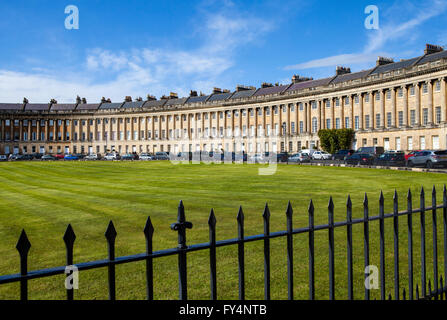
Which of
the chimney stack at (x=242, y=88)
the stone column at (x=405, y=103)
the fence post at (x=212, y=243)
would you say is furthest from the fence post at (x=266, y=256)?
the chimney stack at (x=242, y=88)

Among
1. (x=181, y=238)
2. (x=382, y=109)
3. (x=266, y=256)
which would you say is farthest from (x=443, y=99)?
(x=181, y=238)

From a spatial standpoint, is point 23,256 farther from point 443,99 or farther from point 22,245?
point 443,99

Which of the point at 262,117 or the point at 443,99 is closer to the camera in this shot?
the point at 443,99

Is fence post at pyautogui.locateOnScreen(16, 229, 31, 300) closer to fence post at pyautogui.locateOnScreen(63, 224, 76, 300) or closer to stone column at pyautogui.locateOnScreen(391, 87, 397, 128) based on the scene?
fence post at pyautogui.locateOnScreen(63, 224, 76, 300)

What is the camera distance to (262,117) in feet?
315

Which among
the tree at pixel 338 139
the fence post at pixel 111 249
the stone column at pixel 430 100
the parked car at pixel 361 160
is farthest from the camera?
the tree at pixel 338 139

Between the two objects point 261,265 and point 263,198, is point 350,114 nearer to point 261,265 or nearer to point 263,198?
point 263,198

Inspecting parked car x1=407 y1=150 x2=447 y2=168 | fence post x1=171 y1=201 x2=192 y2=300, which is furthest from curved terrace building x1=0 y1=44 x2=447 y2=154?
fence post x1=171 y1=201 x2=192 y2=300

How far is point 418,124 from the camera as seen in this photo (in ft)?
212

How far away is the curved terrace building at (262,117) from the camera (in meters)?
65.4

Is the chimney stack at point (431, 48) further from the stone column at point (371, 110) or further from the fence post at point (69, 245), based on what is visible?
the fence post at point (69, 245)

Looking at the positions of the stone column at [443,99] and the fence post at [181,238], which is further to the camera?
the stone column at [443,99]

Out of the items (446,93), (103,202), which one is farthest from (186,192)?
(446,93)

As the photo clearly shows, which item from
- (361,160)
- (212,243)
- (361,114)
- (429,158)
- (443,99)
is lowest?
(212,243)
